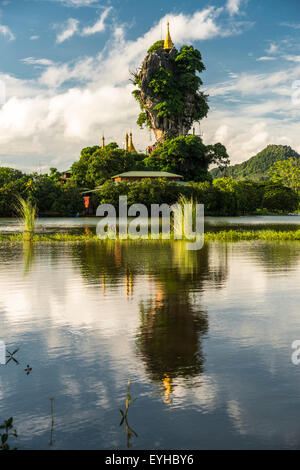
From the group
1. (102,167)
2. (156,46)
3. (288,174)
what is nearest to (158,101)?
(156,46)

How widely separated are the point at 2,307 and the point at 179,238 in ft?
52.1

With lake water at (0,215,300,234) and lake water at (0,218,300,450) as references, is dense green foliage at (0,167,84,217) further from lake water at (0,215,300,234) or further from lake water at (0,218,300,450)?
lake water at (0,218,300,450)

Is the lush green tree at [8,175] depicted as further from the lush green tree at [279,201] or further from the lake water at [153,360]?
the lake water at [153,360]

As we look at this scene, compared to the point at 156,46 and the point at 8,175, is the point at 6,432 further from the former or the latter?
the point at 156,46

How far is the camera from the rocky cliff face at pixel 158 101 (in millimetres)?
78312

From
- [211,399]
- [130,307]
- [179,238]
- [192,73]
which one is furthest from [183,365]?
[192,73]

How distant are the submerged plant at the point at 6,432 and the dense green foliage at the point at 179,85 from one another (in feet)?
246

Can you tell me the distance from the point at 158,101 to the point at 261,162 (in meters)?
86.1

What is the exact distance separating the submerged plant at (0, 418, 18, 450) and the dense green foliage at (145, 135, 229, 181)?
67.7 meters

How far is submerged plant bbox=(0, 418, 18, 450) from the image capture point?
4.15 meters

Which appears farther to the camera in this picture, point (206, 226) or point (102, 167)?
point (102, 167)

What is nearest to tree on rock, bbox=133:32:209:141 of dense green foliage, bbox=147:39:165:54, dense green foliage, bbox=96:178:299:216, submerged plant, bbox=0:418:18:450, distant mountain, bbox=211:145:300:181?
dense green foliage, bbox=147:39:165:54

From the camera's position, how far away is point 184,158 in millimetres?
71688

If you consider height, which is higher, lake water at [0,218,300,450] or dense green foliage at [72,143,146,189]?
dense green foliage at [72,143,146,189]
